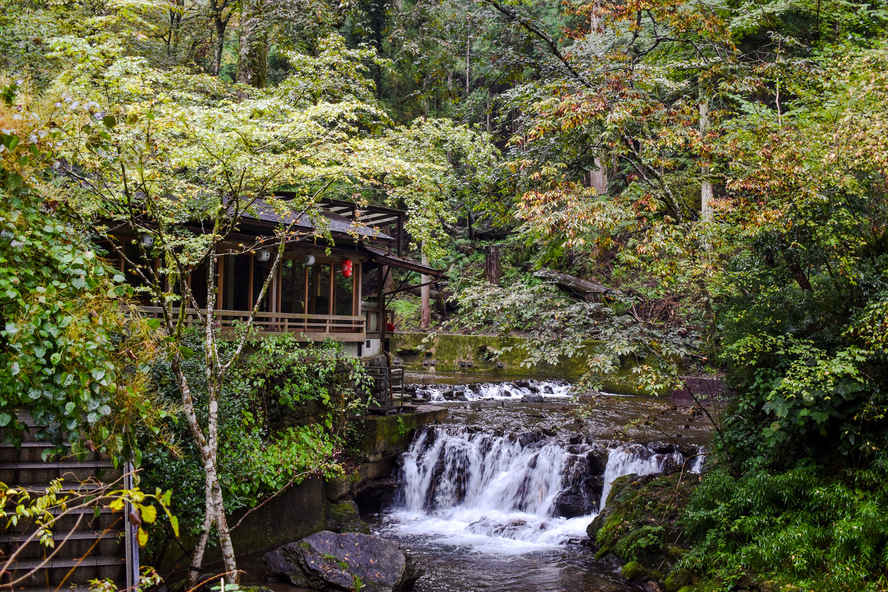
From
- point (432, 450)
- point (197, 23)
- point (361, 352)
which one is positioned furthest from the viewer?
point (197, 23)

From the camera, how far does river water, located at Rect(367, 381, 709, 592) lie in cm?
895

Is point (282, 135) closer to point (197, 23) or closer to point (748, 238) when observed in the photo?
point (748, 238)

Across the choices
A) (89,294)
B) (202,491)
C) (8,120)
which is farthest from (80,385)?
(202,491)

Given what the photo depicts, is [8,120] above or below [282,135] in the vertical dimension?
below

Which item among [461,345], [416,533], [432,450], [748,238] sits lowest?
[416,533]

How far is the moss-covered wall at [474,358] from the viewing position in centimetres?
2233

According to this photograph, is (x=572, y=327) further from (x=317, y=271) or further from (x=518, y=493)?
(x=317, y=271)

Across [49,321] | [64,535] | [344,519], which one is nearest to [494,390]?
[344,519]

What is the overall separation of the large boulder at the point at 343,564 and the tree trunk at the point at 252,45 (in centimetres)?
1181

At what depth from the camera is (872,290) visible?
23.5ft

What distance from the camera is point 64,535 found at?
19.6ft

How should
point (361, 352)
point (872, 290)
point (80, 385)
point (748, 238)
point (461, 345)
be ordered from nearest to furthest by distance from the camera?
1. point (80, 385)
2. point (872, 290)
3. point (748, 238)
4. point (361, 352)
5. point (461, 345)

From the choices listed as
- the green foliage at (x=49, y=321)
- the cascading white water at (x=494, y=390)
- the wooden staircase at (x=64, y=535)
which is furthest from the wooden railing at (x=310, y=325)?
the green foliage at (x=49, y=321)

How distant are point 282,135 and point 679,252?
5886mm
